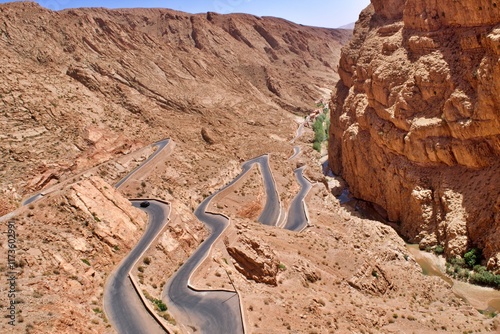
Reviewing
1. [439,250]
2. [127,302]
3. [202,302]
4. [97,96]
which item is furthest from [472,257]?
[97,96]

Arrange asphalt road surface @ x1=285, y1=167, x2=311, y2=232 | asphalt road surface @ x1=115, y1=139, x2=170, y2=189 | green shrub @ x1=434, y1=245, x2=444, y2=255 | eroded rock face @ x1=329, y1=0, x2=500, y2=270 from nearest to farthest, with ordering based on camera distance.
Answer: eroded rock face @ x1=329, y1=0, x2=500, y2=270 < green shrub @ x1=434, y1=245, x2=444, y2=255 < asphalt road surface @ x1=285, y1=167, x2=311, y2=232 < asphalt road surface @ x1=115, y1=139, x2=170, y2=189

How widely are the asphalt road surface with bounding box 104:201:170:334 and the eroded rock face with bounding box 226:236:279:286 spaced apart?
543 centimetres

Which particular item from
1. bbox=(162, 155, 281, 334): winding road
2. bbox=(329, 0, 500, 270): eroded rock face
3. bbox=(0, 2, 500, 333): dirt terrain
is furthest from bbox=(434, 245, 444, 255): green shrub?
bbox=(162, 155, 281, 334): winding road

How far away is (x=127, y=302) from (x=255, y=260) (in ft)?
25.1

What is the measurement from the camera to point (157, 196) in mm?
37094

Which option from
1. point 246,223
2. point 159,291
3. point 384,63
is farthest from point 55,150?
point 384,63

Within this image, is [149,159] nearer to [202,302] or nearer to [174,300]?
[174,300]

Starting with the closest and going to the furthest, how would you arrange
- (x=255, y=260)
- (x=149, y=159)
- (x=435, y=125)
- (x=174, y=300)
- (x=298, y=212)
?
(x=174, y=300), (x=255, y=260), (x=435, y=125), (x=298, y=212), (x=149, y=159)

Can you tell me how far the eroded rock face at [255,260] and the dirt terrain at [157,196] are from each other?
0.30 ft

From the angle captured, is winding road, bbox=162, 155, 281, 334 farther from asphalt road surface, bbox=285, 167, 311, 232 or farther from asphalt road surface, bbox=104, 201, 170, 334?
asphalt road surface, bbox=285, 167, 311, 232

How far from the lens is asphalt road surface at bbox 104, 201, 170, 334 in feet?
58.3

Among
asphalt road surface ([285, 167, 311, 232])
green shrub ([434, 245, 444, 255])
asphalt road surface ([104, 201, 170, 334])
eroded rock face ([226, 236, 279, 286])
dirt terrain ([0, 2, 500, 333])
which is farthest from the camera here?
asphalt road surface ([285, 167, 311, 232])

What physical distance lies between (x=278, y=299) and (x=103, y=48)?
52.7 m

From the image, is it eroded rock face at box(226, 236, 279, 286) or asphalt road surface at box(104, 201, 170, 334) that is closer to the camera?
asphalt road surface at box(104, 201, 170, 334)
